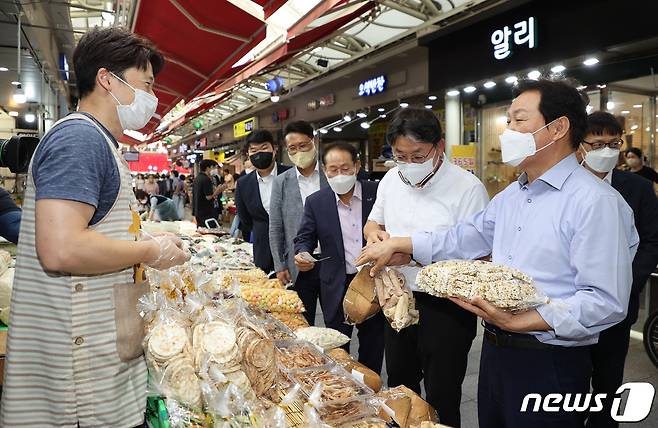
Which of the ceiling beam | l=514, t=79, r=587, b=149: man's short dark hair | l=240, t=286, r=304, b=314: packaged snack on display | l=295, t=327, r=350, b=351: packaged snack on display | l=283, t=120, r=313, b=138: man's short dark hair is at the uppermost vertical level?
the ceiling beam

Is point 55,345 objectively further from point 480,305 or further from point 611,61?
point 611,61

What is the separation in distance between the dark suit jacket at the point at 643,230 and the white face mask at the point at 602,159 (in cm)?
19

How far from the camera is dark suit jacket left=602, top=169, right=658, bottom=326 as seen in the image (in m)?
2.63

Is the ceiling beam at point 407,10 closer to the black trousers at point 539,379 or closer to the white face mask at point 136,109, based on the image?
the white face mask at point 136,109

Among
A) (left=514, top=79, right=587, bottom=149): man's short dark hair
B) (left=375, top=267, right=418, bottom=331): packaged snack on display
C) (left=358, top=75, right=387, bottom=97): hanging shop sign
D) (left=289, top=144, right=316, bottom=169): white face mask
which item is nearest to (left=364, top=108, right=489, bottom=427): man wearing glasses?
(left=375, top=267, right=418, bottom=331): packaged snack on display

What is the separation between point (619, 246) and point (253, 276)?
2145 mm

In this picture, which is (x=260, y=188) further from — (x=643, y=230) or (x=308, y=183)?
(x=643, y=230)

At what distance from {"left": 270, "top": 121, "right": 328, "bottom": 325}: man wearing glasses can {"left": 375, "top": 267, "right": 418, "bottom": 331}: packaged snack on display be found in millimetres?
1323

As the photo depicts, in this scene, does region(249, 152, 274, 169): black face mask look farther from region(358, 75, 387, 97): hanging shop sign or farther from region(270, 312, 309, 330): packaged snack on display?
region(358, 75, 387, 97): hanging shop sign

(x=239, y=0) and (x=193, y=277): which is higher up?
(x=239, y=0)

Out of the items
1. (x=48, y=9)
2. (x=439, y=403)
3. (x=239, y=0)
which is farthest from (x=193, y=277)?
(x=48, y=9)

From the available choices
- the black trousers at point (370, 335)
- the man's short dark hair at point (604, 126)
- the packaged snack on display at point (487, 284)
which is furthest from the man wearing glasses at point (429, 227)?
the man's short dark hair at point (604, 126)

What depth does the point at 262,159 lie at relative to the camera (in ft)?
13.4

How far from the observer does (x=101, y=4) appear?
6516 mm
